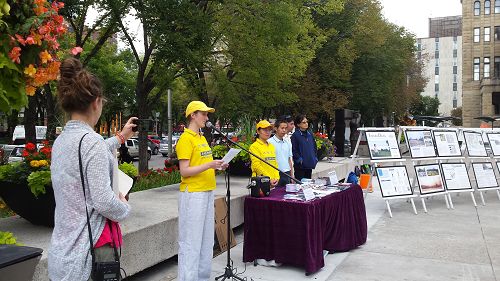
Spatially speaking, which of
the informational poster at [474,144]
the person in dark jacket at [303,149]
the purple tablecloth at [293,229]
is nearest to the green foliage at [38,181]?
the purple tablecloth at [293,229]

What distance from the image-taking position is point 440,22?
12875cm

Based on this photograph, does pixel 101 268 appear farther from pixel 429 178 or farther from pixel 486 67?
pixel 486 67

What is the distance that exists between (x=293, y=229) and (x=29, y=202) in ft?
9.07

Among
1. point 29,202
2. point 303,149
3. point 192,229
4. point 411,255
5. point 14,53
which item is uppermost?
point 14,53

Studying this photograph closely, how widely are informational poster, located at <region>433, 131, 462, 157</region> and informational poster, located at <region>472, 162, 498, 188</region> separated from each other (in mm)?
632

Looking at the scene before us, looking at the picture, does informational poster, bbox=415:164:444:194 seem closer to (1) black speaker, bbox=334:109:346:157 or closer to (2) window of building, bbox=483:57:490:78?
(1) black speaker, bbox=334:109:346:157

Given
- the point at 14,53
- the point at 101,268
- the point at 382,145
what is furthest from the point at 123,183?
the point at 382,145

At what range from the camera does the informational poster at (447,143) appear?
1015 centimetres

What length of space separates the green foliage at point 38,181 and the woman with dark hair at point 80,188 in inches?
83.4

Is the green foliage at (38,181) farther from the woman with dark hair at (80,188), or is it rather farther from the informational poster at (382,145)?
the informational poster at (382,145)

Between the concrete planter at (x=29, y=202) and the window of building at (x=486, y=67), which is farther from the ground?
the window of building at (x=486, y=67)

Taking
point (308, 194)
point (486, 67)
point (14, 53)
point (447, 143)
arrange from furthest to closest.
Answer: point (486, 67) < point (447, 143) < point (308, 194) < point (14, 53)

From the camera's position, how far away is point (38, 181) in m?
4.28

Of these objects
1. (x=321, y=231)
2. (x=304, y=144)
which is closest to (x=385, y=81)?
(x=304, y=144)
